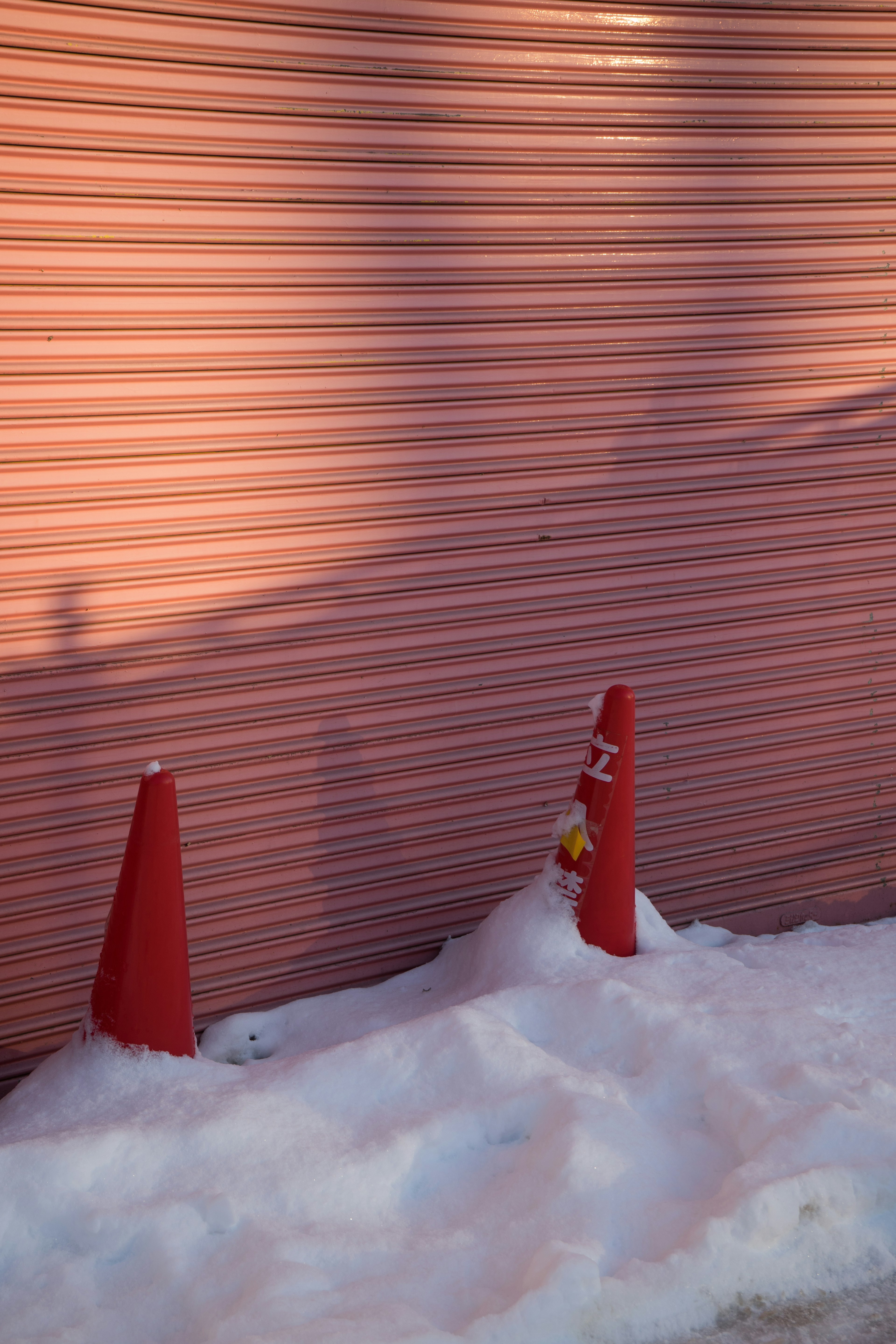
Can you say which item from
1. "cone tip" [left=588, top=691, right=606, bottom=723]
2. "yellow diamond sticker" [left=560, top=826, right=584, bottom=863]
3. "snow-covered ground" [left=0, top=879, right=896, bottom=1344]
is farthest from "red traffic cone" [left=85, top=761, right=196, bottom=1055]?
"cone tip" [left=588, top=691, right=606, bottom=723]

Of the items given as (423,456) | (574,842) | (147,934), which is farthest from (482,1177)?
(423,456)

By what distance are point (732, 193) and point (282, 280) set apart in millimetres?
1728

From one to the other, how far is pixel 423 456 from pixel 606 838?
1.37 m

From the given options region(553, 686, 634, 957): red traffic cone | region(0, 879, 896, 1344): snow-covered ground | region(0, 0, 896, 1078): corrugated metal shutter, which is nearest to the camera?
region(0, 879, 896, 1344): snow-covered ground

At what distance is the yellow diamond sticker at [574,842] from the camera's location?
339 centimetres

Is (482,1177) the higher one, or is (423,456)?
(423,456)

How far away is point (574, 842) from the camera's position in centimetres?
340

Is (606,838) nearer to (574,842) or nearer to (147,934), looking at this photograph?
(574,842)

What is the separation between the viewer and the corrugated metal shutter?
2.96 meters

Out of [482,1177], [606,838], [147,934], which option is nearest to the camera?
[482,1177]


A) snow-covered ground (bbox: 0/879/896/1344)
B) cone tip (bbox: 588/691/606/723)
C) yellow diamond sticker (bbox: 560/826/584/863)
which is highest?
cone tip (bbox: 588/691/606/723)

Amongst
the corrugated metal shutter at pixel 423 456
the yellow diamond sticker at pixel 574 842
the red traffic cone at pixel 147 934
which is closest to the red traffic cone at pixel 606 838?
the yellow diamond sticker at pixel 574 842

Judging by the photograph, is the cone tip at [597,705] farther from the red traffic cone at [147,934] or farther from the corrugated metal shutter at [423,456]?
the red traffic cone at [147,934]

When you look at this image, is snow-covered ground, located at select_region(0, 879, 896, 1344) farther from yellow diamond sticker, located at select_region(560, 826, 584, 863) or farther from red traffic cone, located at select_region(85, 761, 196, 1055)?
yellow diamond sticker, located at select_region(560, 826, 584, 863)
